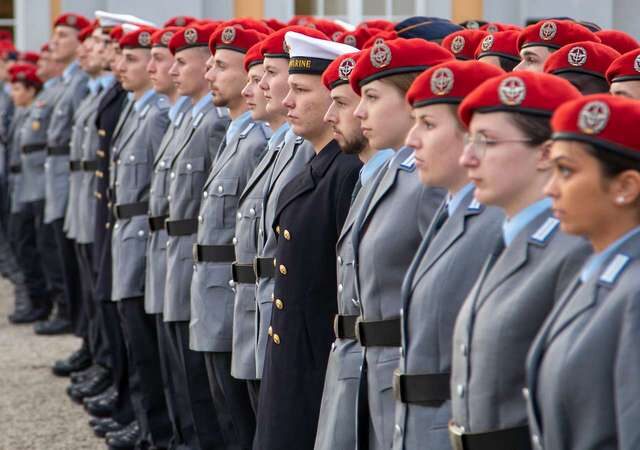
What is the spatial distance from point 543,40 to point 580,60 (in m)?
0.55

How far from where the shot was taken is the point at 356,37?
579 centimetres

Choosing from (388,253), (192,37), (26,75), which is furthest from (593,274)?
(26,75)

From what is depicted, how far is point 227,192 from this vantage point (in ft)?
19.4

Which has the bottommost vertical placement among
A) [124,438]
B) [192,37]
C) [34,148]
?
[124,438]

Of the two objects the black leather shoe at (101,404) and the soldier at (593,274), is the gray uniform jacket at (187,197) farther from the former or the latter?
the soldier at (593,274)

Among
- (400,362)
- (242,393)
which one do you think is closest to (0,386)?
(242,393)

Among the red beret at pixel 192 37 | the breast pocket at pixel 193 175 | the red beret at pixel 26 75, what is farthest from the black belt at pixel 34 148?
the breast pocket at pixel 193 175

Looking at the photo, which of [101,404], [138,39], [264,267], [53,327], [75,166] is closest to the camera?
[264,267]

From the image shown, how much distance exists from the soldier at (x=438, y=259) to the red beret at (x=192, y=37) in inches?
121

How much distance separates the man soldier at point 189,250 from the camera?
638cm

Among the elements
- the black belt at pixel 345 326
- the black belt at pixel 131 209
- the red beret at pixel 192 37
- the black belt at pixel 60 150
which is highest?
the red beret at pixel 192 37

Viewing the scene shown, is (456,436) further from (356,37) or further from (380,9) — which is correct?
(380,9)

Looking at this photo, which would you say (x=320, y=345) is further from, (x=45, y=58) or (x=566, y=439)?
(x=45, y=58)

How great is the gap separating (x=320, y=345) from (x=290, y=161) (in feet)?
2.87
